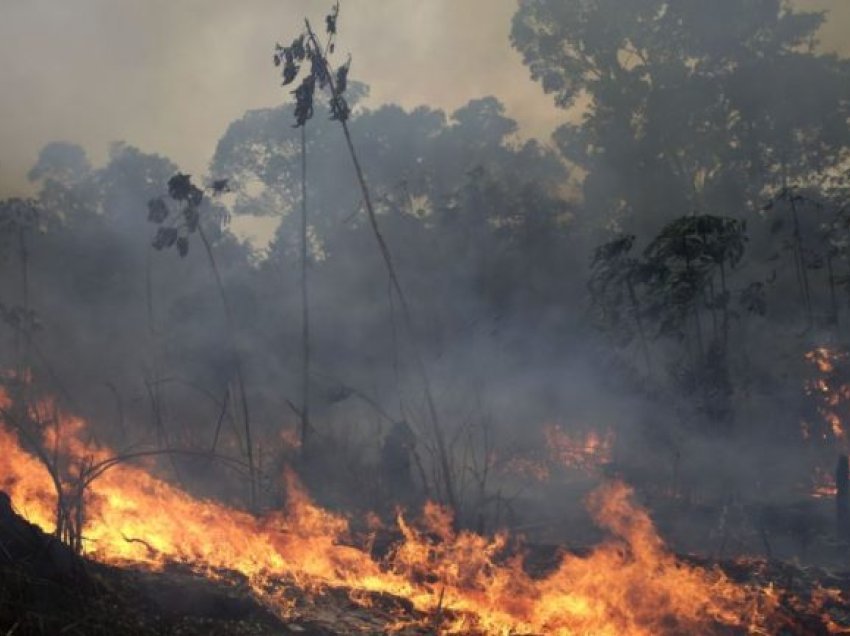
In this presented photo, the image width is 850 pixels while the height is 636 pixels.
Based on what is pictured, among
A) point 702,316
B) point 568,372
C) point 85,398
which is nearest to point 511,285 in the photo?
point 568,372

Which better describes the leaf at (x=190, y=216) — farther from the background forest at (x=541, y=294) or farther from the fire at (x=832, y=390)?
the fire at (x=832, y=390)

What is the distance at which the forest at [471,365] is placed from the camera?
9383mm

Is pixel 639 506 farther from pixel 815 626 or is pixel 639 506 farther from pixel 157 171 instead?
pixel 157 171

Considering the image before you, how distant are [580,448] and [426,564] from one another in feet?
37.5

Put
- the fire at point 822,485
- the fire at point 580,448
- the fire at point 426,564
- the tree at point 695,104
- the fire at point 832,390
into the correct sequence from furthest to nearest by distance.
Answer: the tree at point 695,104 → the fire at point 580,448 → the fire at point 832,390 → the fire at point 822,485 → the fire at point 426,564

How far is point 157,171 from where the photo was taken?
3462 centimetres

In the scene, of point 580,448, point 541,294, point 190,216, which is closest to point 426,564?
point 190,216

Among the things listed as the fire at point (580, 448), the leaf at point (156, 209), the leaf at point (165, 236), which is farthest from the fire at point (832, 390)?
the leaf at point (156, 209)

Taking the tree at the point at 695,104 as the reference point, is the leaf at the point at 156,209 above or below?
below

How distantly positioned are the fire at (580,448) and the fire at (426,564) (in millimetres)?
7393

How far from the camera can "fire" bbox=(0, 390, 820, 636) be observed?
8812 mm

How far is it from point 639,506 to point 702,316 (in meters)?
9.11

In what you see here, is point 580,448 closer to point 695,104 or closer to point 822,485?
point 822,485

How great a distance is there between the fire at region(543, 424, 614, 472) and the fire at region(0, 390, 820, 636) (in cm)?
739
